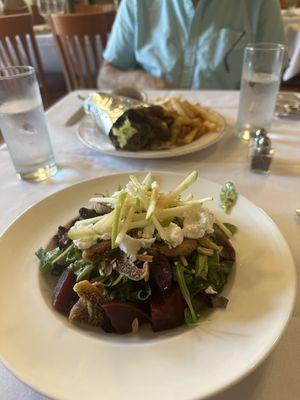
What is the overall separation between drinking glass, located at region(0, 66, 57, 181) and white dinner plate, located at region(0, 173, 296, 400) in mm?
359

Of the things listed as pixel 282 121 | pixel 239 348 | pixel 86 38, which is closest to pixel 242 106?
pixel 282 121

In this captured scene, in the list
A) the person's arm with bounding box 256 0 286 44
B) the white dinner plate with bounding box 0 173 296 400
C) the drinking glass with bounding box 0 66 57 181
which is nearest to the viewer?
the white dinner plate with bounding box 0 173 296 400

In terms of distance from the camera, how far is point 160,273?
535 millimetres

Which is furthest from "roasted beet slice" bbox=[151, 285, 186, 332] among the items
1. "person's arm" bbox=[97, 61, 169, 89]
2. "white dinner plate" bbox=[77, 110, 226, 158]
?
"person's arm" bbox=[97, 61, 169, 89]

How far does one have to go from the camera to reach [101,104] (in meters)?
1.10

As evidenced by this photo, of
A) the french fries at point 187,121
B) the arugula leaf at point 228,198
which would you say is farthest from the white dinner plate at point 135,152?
the arugula leaf at point 228,198

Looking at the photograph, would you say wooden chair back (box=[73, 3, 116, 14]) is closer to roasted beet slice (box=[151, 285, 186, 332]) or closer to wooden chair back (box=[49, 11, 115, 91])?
wooden chair back (box=[49, 11, 115, 91])

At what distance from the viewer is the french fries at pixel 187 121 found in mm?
1028

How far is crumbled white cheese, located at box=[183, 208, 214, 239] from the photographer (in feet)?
1.87

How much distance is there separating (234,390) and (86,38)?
86.7 inches

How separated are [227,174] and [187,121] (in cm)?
24

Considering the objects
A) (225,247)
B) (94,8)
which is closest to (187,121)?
(225,247)

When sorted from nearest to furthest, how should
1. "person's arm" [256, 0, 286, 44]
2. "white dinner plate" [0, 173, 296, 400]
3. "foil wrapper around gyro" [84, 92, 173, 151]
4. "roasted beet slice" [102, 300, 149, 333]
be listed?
"white dinner plate" [0, 173, 296, 400], "roasted beet slice" [102, 300, 149, 333], "foil wrapper around gyro" [84, 92, 173, 151], "person's arm" [256, 0, 286, 44]

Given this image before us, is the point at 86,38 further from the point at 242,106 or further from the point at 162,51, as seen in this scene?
the point at 242,106
